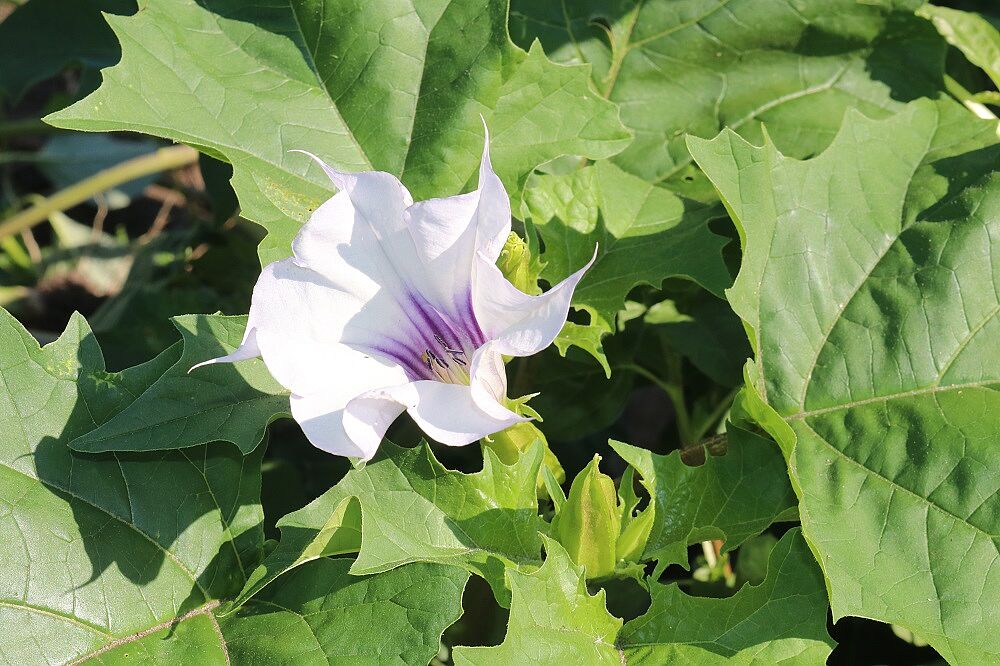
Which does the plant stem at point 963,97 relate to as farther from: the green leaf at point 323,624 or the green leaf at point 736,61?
the green leaf at point 323,624

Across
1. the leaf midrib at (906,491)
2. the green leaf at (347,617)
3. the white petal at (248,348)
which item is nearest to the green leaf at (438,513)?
the green leaf at (347,617)

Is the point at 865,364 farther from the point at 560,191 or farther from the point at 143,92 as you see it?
the point at 143,92

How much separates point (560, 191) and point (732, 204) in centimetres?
33

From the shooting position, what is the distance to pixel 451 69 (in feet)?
5.91

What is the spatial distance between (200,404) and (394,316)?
334mm

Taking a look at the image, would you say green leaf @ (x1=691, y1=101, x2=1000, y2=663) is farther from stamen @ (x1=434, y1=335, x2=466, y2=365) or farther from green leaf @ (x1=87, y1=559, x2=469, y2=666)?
green leaf @ (x1=87, y1=559, x2=469, y2=666)

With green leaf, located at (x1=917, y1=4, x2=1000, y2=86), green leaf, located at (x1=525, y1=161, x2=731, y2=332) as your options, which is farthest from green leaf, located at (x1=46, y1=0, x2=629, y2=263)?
green leaf, located at (x1=917, y1=4, x2=1000, y2=86)

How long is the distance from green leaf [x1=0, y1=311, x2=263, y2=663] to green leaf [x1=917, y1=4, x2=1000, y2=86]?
1.65 metres

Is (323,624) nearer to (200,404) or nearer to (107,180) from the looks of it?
(200,404)

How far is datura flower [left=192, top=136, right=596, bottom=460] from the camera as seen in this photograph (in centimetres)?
124

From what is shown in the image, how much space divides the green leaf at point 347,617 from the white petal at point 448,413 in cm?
31

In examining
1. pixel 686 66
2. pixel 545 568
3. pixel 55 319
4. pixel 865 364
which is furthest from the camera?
pixel 55 319

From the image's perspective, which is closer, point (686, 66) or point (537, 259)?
point (537, 259)

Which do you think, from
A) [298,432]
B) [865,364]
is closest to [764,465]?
[865,364]
